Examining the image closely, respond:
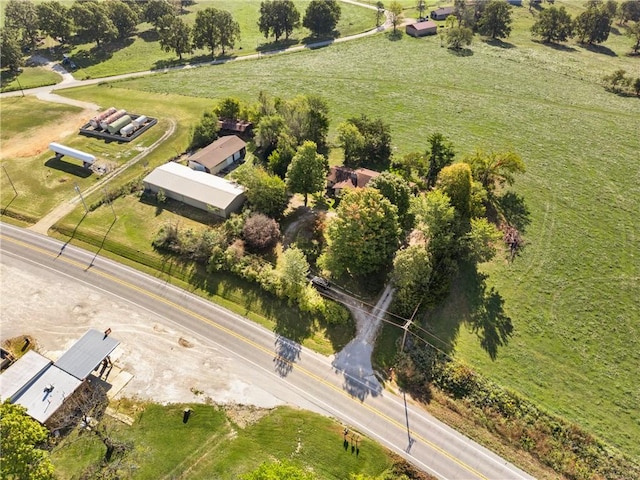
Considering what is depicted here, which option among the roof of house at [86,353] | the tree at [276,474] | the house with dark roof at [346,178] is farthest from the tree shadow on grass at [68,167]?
the tree at [276,474]

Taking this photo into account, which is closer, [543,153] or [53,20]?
[543,153]

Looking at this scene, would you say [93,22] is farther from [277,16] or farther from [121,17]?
[277,16]

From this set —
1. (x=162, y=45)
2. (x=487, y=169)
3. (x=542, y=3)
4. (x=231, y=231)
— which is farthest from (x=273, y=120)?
(x=542, y=3)

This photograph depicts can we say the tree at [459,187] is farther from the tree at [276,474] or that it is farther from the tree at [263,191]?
the tree at [276,474]

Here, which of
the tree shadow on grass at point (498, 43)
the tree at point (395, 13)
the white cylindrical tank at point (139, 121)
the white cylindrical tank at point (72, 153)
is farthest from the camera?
the tree at point (395, 13)

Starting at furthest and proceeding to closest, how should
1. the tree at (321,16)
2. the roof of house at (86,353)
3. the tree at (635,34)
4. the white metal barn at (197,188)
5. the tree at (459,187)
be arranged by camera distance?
the tree at (321,16) → the tree at (635,34) → the white metal barn at (197,188) → the tree at (459,187) → the roof of house at (86,353)

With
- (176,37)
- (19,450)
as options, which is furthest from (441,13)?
(19,450)

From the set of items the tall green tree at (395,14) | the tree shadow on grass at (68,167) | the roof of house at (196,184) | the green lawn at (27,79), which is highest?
the tall green tree at (395,14)
